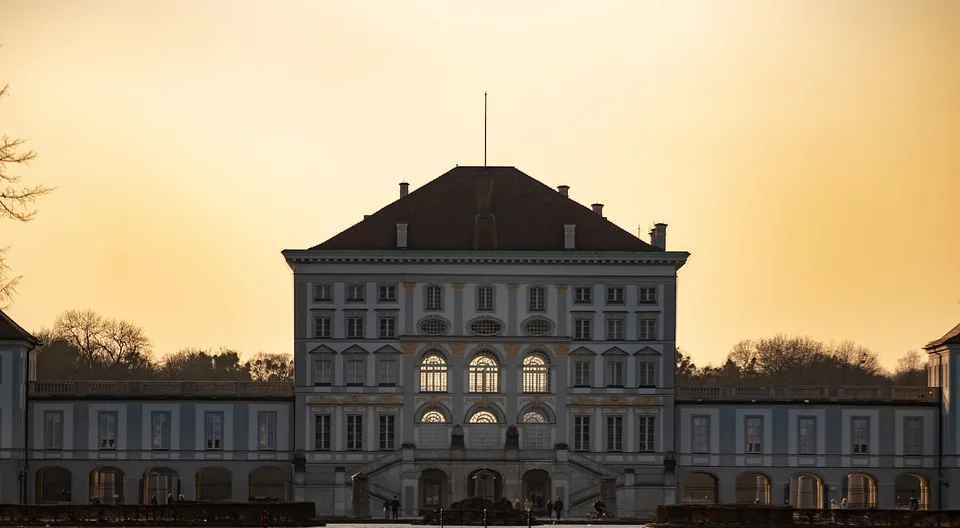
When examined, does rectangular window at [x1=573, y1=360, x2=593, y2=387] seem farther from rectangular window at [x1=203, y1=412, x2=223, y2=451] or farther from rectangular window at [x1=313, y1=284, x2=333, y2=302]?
rectangular window at [x1=203, y1=412, x2=223, y2=451]

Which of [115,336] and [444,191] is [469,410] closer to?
[444,191]

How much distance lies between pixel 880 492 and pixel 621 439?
44.2 ft

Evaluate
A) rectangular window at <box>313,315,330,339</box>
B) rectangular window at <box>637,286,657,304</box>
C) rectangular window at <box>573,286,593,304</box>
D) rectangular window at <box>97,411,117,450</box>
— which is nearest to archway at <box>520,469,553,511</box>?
rectangular window at <box>573,286,593,304</box>

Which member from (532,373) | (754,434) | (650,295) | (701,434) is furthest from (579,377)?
(754,434)

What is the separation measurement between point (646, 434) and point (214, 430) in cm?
2187

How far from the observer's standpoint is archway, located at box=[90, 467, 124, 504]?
132 metres

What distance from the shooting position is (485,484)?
425ft

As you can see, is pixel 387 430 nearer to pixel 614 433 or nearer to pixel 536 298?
pixel 536 298

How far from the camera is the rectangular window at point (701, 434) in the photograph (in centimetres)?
13100

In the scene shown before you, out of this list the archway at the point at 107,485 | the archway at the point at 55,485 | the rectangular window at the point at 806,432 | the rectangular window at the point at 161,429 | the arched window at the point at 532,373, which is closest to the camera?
the arched window at the point at 532,373

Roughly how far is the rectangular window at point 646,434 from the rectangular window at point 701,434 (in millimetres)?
2282

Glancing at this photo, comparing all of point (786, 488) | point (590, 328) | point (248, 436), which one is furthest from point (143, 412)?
point (786, 488)

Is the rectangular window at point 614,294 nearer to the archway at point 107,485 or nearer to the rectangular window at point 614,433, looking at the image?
the rectangular window at point 614,433

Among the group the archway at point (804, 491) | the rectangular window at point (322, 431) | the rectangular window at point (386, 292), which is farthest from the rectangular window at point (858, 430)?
the rectangular window at point (322, 431)
